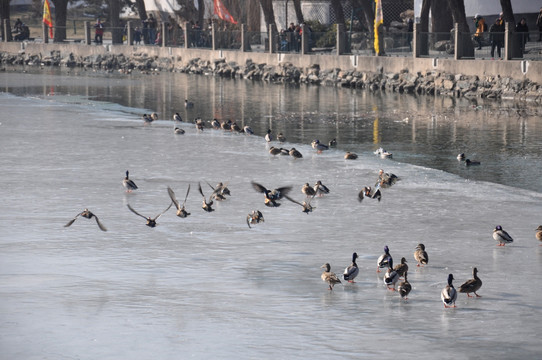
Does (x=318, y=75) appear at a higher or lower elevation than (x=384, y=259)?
higher

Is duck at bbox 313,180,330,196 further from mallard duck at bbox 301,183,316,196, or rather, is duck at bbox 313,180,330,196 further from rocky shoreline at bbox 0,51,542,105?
rocky shoreline at bbox 0,51,542,105

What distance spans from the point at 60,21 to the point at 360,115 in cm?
4293

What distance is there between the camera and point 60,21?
229ft

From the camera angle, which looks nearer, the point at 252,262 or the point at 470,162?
the point at 252,262

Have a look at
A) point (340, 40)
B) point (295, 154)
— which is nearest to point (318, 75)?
point (340, 40)

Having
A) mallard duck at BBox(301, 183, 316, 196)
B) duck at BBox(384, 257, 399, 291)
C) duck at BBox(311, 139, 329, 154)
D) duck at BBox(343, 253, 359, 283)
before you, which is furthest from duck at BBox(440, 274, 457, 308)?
duck at BBox(311, 139, 329, 154)

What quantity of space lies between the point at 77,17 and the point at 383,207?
8187cm

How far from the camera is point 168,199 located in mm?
15414

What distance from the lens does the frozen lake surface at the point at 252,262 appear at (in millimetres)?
8773

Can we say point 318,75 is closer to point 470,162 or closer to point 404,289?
point 470,162

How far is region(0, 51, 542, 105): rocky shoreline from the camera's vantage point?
36406 mm

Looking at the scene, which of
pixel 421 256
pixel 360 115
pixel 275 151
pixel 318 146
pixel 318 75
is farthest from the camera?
pixel 318 75

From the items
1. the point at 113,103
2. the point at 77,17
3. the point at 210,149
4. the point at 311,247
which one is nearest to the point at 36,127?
the point at 210,149

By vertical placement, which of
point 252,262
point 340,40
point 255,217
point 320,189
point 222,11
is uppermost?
point 222,11
